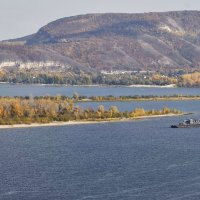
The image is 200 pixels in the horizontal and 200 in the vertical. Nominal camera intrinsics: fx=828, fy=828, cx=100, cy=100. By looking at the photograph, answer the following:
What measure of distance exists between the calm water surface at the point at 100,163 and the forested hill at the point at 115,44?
90502 millimetres

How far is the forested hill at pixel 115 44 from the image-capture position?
143625mm

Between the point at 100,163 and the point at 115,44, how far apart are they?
4840 inches

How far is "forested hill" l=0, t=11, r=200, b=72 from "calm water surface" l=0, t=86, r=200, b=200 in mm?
90502

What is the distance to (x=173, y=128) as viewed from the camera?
1944 inches

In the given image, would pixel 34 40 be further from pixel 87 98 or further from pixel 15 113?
pixel 15 113

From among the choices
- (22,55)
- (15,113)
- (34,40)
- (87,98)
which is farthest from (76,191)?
(34,40)

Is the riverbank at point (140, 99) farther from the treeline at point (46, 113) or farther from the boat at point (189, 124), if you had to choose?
the boat at point (189, 124)

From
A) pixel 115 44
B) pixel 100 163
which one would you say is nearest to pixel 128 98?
pixel 100 163

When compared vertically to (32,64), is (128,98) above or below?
below

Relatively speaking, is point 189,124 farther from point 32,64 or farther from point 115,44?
point 115,44

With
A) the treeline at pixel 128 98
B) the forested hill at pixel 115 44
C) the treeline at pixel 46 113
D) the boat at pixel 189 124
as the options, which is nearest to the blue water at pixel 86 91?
the treeline at pixel 128 98

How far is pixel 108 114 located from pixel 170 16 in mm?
136349

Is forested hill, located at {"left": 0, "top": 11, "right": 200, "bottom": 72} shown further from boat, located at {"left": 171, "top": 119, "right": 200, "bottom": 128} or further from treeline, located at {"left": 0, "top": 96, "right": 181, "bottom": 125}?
boat, located at {"left": 171, "top": 119, "right": 200, "bottom": 128}

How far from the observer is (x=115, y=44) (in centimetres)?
15688
